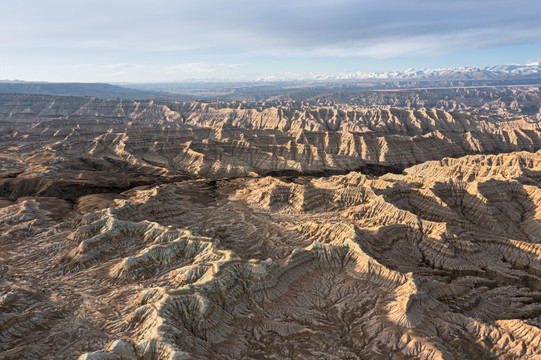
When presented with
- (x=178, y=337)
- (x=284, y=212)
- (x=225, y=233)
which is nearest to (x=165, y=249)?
(x=225, y=233)

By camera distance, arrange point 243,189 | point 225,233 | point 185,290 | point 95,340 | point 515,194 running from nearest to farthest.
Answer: point 95,340
point 185,290
point 225,233
point 515,194
point 243,189

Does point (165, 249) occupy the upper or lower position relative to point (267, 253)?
upper

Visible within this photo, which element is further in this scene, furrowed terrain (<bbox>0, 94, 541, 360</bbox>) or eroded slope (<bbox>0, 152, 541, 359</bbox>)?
furrowed terrain (<bbox>0, 94, 541, 360</bbox>)

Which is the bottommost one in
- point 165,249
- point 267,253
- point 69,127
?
point 267,253

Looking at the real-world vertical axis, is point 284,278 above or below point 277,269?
below

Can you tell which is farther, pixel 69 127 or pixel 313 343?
pixel 69 127

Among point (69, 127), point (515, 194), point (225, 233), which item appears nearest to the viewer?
point (225, 233)

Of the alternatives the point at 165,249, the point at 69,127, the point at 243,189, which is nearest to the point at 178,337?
the point at 165,249

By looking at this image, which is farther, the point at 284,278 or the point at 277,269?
the point at 277,269

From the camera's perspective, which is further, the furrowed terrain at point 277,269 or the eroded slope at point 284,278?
the furrowed terrain at point 277,269

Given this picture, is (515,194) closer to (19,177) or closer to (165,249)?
(165,249)
